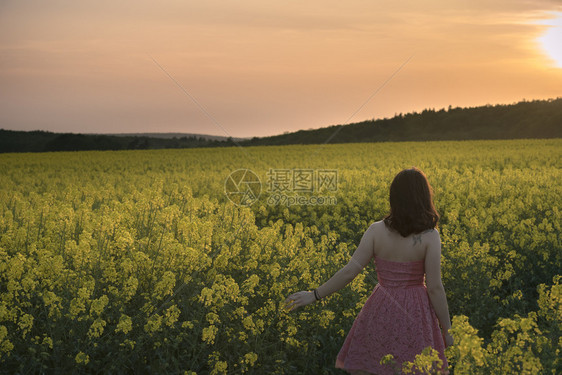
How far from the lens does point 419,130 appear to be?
83312mm

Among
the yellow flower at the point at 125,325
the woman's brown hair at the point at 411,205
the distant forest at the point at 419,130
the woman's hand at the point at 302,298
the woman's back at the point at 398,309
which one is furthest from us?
the distant forest at the point at 419,130

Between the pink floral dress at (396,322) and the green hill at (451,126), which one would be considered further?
the green hill at (451,126)

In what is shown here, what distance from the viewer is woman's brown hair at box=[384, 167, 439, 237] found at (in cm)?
363

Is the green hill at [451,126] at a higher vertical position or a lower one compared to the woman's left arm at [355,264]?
higher

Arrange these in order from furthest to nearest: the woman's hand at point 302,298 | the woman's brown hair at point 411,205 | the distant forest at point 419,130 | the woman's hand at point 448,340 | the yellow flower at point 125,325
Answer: the distant forest at point 419,130, the yellow flower at point 125,325, the woman's hand at point 302,298, the woman's hand at point 448,340, the woman's brown hair at point 411,205

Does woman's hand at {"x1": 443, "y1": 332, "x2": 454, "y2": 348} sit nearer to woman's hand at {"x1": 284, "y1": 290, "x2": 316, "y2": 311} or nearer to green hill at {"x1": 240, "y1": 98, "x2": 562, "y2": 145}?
woman's hand at {"x1": 284, "y1": 290, "x2": 316, "y2": 311}

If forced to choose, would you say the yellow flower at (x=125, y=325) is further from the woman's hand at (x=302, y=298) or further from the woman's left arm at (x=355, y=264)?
the woman's left arm at (x=355, y=264)

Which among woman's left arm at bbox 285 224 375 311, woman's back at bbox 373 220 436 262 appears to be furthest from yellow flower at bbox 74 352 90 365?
woman's back at bbox 373 220 436 262

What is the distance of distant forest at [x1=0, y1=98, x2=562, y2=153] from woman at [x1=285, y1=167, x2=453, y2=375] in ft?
222

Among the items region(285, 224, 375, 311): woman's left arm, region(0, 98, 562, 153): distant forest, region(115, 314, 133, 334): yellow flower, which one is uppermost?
region(0, 98, 562, 153): distant forest

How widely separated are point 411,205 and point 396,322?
87cm

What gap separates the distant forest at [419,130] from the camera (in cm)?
7438

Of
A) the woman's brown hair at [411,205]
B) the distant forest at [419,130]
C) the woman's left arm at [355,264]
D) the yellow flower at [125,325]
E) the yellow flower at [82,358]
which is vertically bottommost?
the yellow flower at [82,358]

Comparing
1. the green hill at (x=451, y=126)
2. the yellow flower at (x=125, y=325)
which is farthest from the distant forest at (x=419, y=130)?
the yellow flower at (x=125, y=325)
